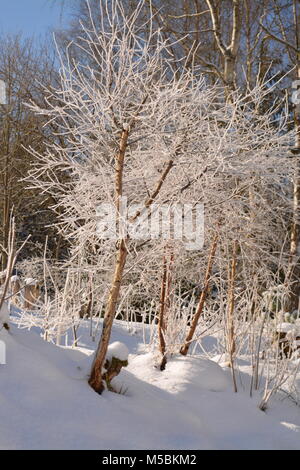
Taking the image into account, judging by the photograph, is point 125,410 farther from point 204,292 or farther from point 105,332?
point 204,292

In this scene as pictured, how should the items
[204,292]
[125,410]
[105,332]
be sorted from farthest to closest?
[204,292]
[105,332]
[125,410]

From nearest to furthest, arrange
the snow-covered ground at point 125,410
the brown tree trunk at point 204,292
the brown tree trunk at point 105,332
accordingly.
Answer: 1. the snow-covered ground at point 125,410
2. the brown tree trunk at point 105,332
3. the brown tree trunk at point 204,292

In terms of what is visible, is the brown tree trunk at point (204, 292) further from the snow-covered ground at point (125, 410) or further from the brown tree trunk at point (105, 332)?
the brown tree trunk at point (105, 332)

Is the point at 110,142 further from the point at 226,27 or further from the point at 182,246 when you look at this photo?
the point at 226,27

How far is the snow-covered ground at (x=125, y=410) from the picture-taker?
2.28 metres

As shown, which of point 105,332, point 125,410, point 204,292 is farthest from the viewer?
point 204,292

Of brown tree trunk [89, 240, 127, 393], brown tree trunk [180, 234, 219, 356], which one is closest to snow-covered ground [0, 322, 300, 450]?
brown tree trunk [89, 240, 127, 393]

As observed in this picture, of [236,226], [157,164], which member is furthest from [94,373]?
[236,226]

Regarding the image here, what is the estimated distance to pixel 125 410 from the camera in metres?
2.63

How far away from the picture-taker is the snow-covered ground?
228 centimetres

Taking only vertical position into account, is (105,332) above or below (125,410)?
above

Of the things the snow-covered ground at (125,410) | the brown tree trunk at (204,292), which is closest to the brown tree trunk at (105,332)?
the snow-covered ground at (125,410)

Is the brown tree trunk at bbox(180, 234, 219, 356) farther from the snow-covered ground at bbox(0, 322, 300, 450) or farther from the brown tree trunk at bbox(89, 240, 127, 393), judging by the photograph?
the brown tree trunk at bbox(89, 240, 127, 393)

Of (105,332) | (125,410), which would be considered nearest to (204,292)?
(105,332)
